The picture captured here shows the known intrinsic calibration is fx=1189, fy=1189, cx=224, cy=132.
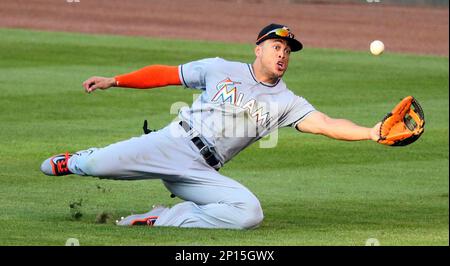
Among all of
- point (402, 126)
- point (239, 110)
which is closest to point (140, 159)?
point (239, 110)

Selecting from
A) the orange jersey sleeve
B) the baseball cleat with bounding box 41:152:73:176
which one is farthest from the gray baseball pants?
the orange jersey sleeve

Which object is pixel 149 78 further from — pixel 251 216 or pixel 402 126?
pixel 402 126

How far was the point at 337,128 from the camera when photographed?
7.27m

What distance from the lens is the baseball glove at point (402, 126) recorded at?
692 centimetres

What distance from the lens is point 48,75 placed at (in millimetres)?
15469

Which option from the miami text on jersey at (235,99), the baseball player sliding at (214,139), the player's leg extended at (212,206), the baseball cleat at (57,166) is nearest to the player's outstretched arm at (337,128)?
the baseball player sliding at (214,139)

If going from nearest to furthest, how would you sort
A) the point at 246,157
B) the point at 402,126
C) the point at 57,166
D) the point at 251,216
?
the point at 402,126, the point at 251,216, the point at 57,166, the point at 246,157

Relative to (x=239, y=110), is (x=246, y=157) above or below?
above

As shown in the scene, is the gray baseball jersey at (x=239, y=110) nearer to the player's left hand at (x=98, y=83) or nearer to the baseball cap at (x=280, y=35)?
the baseball cap at (x=280, y=35)

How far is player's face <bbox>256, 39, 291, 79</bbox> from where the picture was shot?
297 inches

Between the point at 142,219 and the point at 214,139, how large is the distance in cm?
69

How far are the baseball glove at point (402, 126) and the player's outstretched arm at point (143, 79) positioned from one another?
5.04 feet

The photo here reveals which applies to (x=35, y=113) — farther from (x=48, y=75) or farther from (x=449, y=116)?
(x=449, y=116)

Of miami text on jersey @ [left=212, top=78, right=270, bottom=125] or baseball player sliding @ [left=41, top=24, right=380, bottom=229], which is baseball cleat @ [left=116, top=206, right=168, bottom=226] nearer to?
baseball player sliding @ [left=41, top=24, right=380, bottom=229]
